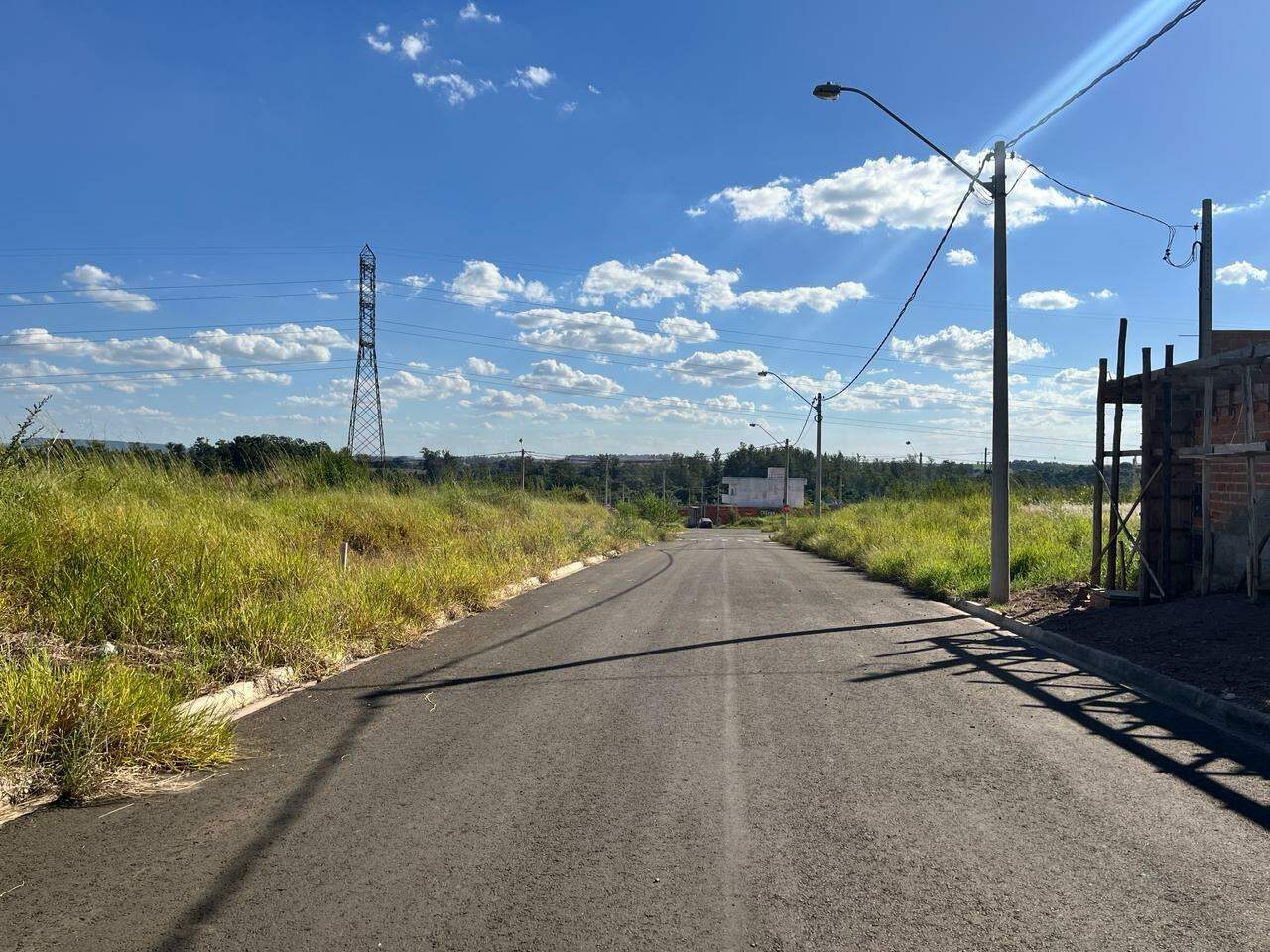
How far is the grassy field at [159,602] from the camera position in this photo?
4969 mm

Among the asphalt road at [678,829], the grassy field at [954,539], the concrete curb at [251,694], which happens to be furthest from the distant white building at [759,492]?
the asphalt road at [678,829]

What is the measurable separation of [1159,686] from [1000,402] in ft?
22.0

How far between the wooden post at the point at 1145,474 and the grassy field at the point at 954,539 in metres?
2.44

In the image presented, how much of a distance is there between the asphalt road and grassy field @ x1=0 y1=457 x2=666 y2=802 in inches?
18.7

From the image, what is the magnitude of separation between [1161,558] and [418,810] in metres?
10.1

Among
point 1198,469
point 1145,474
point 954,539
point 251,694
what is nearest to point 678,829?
point 251,694

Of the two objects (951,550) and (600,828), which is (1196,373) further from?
(600,828)

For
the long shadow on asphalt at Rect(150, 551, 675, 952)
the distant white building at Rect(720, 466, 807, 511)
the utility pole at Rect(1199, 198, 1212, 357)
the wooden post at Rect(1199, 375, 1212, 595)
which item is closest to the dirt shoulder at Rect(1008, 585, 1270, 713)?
the wooden post at Rect(1199, 375, 1212, 595)

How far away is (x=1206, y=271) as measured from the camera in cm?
1886

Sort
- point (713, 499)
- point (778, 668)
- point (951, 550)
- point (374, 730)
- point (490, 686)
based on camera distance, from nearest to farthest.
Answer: point (374, 730) → point (490, 686) → point (778, 668) → point (951, 550) → point (713, 499)

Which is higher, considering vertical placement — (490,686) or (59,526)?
(59,526)

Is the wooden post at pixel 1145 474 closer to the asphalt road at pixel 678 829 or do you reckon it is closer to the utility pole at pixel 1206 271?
the asphalt road at pixel 678 829

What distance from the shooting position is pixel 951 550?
18.8 meters

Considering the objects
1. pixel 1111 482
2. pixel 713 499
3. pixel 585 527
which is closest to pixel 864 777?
pixel 1111 482
